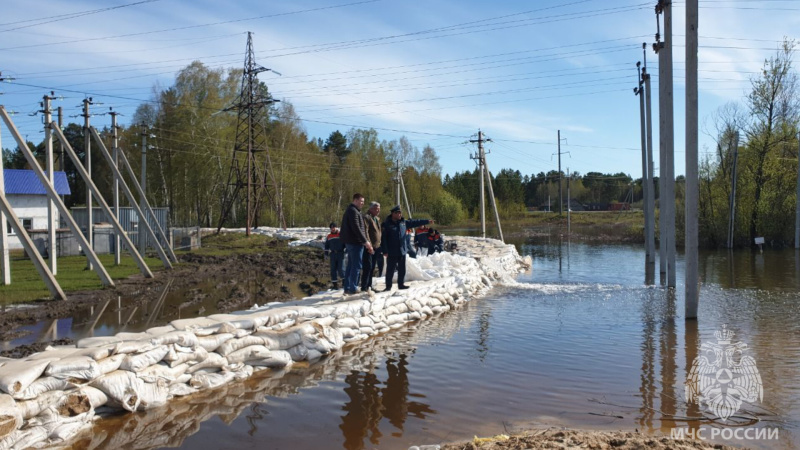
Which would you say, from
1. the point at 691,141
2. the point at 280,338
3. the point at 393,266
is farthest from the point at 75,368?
the point at 691,141

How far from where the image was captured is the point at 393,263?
36.9 feet

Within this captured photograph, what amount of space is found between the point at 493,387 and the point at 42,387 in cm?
459

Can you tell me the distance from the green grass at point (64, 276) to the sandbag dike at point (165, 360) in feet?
21.0

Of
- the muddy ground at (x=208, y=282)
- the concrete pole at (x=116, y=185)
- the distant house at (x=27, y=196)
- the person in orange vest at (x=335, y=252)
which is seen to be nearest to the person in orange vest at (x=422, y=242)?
the muddy ground at (x=208, y=282)

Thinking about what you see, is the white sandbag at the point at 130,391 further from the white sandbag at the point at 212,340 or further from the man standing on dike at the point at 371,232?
the man standing on dike at the point at 371,232

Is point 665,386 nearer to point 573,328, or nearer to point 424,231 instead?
point 573,328

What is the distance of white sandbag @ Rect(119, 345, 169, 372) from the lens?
6.23 m

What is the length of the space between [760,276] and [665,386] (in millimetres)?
15163

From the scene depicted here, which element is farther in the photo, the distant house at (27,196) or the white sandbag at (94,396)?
the distant house at (27,196)

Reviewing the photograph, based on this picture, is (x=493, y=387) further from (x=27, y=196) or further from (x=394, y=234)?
(x=27, y=196)

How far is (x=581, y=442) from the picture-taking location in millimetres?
4598

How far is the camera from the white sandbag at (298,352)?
27.0ft

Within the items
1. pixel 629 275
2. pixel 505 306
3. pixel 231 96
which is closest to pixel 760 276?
pixel 629 275

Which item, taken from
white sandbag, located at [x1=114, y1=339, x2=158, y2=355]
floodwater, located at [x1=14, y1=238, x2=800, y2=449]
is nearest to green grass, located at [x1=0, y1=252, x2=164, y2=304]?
white sandbag, located at [x1=114, y1=339, x2=158, y2=355]
